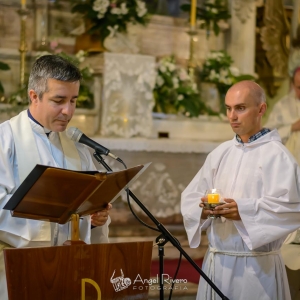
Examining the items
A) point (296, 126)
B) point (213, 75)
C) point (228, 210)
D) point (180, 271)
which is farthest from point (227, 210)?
point (213, 75)

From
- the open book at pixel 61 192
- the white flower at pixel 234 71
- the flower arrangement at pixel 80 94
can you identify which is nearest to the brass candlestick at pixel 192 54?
the white flower at pixel 234 71

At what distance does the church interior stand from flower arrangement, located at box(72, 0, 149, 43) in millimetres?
11

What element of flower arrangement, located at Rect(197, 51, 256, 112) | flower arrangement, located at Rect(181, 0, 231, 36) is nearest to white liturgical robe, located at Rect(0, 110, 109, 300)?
flower arrangement, located at Rect(197, 51, 256, 112)

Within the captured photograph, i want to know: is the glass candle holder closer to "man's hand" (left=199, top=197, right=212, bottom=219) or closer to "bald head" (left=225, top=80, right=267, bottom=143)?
"man's hand" (left=199, top=197, right=212, bottom=219)

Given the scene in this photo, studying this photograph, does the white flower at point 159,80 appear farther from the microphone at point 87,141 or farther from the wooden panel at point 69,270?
the wooden panel at point 69,270

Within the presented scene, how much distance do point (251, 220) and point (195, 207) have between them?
365mm

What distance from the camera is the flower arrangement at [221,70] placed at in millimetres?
7062

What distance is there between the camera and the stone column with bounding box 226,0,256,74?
25.1 feet

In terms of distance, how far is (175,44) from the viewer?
7.45 meters

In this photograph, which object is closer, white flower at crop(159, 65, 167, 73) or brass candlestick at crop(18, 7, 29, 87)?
brass candlestick at crop(18, 7, 29, 87)

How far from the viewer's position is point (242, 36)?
770 cm

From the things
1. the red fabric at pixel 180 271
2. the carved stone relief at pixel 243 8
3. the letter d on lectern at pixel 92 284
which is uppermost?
the carved stone relief at pixel 243 8

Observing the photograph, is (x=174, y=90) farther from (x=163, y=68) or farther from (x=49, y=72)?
(x=49, y=72)

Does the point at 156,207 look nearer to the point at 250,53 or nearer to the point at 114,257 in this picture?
the point at 250,53
